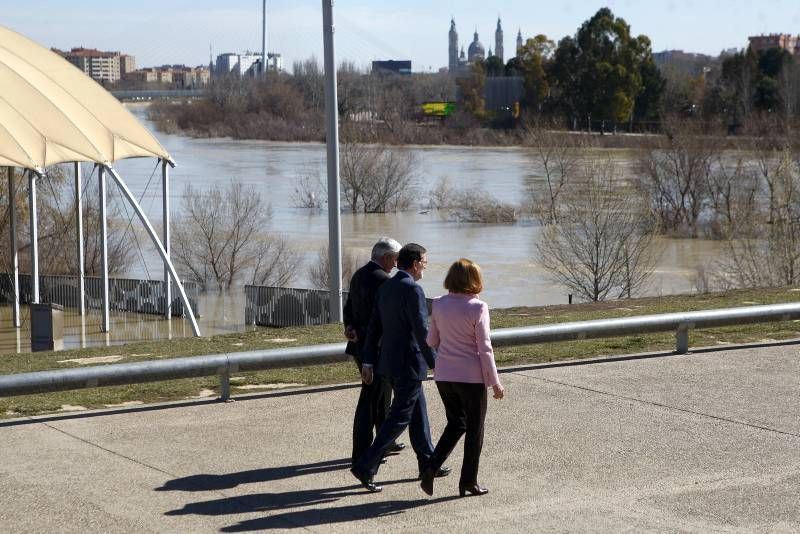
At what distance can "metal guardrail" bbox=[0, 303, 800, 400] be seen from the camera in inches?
341

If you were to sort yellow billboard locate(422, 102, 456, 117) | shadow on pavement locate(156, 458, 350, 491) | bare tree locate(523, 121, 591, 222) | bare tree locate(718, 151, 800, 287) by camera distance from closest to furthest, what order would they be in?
shadow on pavement locate(156, 458, 350, 491), bare tree locate(718, 151, 800, 287), bare tree locate(523, 121, 591, 222), yellow billboard locate(422, 102, 456, 117)

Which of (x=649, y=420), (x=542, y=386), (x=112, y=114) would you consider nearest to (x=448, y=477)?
(x=649, y=420)

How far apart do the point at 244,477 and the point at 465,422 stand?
139 cm

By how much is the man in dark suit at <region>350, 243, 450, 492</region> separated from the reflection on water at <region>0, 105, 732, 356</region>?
794 inches

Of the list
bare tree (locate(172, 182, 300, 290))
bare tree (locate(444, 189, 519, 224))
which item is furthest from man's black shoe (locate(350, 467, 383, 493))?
bare tree (locate(444, 189, 519, 224))

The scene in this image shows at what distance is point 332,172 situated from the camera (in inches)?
731

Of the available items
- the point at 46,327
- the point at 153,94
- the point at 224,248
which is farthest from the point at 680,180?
the point at 153,94

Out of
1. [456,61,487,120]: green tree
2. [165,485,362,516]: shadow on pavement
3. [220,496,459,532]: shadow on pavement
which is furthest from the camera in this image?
[456,61,487,120]: green tree

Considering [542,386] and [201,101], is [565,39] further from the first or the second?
[542,386]

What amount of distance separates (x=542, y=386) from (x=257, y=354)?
7.57 ft

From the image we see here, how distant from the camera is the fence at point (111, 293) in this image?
104 feet

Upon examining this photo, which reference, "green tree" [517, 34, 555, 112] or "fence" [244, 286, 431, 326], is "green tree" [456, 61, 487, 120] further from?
"fence" [244, 286, 431, 326]

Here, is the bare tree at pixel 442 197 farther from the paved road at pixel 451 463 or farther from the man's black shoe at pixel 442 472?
the man's black shoe at pixel 442 472

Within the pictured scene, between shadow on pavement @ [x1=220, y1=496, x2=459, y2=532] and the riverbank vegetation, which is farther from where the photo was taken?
the riverbank vegetation
